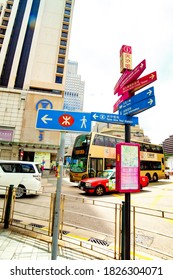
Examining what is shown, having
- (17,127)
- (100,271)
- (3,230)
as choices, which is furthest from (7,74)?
(100,271)

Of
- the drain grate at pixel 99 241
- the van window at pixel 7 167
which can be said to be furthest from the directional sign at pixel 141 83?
the van window at pixel 7 167

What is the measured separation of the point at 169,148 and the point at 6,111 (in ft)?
528

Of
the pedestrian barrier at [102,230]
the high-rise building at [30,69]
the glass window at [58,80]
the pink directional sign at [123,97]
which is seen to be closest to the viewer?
the pink directional sign at [123,97]

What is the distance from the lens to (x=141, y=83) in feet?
7.67

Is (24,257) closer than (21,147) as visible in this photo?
Yes

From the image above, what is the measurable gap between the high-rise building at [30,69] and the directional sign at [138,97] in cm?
2153

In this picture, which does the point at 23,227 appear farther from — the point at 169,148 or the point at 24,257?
the point at 169,148

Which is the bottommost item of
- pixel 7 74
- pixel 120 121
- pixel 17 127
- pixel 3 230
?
pixel 3 230

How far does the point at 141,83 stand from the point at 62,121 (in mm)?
1295

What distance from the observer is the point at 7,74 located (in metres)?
32.4

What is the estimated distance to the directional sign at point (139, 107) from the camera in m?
2.18

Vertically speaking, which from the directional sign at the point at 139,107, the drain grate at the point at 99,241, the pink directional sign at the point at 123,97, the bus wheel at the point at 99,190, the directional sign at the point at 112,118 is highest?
the pink directional sign at the point at 123,97

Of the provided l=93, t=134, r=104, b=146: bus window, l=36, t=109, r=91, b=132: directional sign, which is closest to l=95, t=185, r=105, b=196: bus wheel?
l=93, t=134, r=104, b=146: bus window

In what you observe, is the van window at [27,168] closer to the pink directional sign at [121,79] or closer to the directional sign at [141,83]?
the pink directional sign at [121,79]
